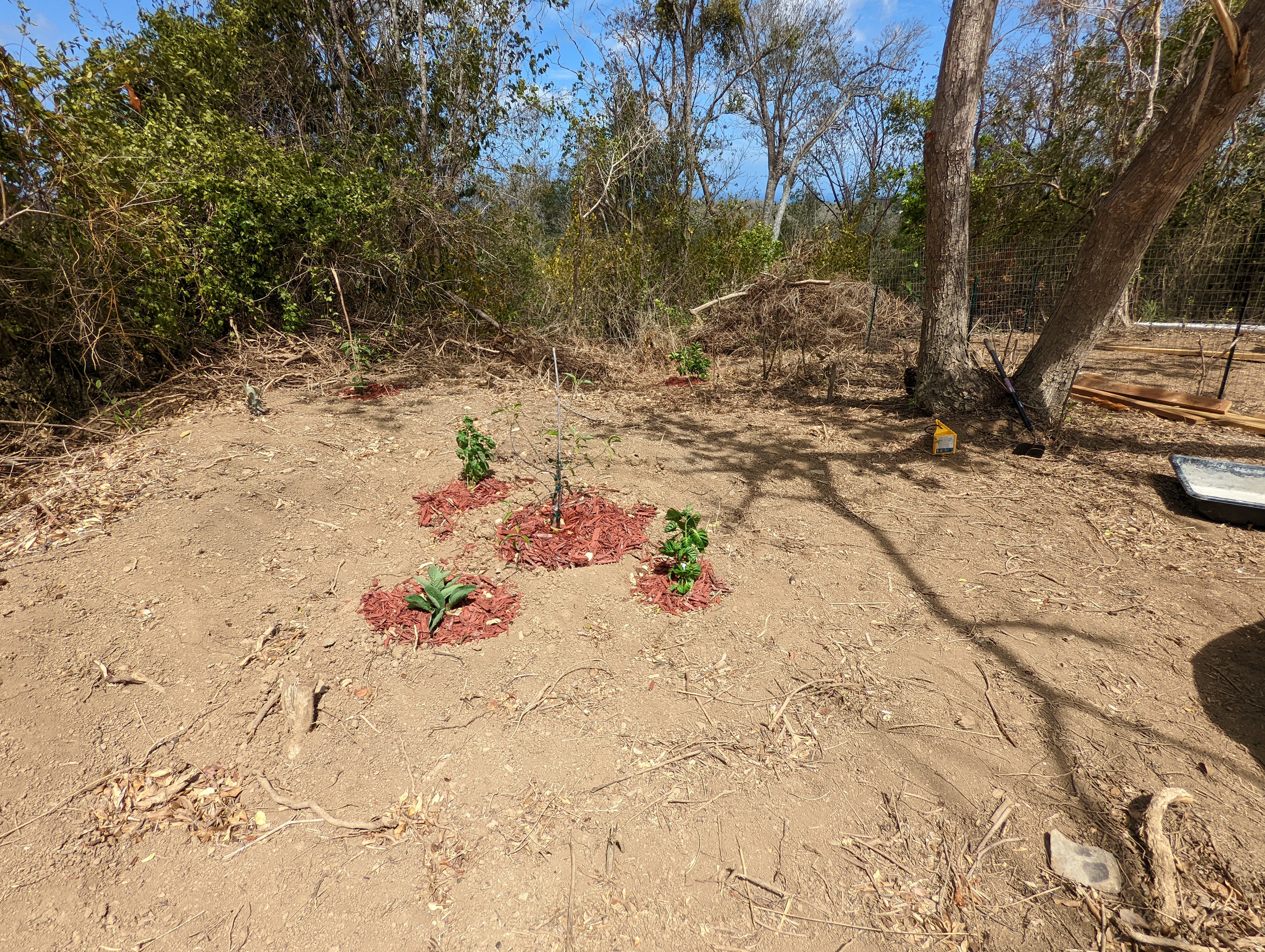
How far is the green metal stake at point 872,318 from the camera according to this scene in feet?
26.7

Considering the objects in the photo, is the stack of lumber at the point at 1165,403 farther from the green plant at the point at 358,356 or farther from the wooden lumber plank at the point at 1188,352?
the green plant at the point at 358,356

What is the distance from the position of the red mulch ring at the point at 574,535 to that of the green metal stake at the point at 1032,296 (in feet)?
20.5

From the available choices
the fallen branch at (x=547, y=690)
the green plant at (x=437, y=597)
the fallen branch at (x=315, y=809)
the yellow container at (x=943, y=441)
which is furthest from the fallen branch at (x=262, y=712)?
the yellow container at (x=943, y=441)

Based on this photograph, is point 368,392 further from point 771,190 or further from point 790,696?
point 771,190

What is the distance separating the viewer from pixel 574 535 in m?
3.14

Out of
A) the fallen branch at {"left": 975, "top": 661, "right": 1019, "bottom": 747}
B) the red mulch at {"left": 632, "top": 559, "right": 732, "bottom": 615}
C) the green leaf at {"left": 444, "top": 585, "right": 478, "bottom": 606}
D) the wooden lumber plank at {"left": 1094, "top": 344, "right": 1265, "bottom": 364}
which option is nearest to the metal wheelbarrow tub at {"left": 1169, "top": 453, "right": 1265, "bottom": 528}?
the fallen branch at {"left": 975, "top": 661, "right": 1019, "bottom": 747}

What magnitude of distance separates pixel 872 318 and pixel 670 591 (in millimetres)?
6916

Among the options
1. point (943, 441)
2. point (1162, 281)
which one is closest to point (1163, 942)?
point (943, 441)

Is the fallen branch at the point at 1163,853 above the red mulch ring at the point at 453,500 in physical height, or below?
below

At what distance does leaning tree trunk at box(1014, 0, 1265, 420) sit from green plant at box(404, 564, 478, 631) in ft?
15.7

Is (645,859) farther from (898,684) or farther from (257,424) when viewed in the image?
(257,424)

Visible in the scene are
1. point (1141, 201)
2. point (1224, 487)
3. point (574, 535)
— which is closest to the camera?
point (574, 535)

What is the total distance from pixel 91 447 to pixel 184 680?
274cm

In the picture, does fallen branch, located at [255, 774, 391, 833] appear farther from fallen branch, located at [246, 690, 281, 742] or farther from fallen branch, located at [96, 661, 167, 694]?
fallen branch, located at [96, 661, 167, 694]
